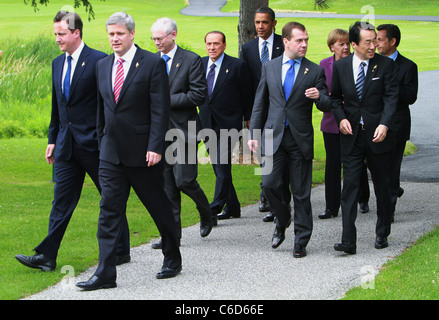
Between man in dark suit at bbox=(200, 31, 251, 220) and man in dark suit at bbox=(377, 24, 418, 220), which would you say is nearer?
man in dark suit at bbox=(377, 24, 418, 220)

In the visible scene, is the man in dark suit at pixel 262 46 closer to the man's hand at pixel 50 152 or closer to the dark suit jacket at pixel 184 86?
the dark suit jacket at pixel 184 86

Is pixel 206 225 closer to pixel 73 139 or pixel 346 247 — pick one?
pixel 346 247

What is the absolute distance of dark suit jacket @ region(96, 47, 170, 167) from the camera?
656 centimetres

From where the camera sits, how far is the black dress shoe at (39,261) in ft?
23.2

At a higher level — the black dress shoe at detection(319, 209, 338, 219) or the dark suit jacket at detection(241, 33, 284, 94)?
the dark suit jacket at detection(241, 33, 284, 94)

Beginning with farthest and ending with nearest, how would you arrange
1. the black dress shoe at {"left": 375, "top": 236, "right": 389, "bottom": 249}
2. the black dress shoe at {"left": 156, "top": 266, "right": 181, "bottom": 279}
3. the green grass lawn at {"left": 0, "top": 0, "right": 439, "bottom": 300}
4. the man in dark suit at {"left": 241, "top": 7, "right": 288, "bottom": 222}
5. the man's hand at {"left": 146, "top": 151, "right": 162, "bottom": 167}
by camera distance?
the man in dark suit at {"left": 241, "top": 7, "right": 288, "bottom": 222}, the black dress shoe at {"left": 375, "top": 236, "right": 389, "bottom": 249}, the green grass lawn at {"left": 0, "top": 0, "right": 439, "bottom": 300}, the black dress shoe at {"left": 156, "top": 266, "right": 181, "bottom": 279}, the man's hand at {"left": 146, "top": 151, "right": 162, "bottom": 167}

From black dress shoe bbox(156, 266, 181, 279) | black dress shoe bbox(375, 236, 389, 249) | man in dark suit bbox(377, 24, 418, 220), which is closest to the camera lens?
black dress shoe bbox(156, 266, 181, 279)

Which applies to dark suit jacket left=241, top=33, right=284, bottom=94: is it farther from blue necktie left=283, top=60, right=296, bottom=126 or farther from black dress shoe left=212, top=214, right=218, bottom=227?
blue necktie left=283, top=60, right=296, bottom=126

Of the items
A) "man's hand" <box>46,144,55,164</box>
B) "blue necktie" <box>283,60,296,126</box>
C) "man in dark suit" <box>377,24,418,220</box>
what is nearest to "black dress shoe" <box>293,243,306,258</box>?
"blue necktie" <box>283,60,296,126</box>

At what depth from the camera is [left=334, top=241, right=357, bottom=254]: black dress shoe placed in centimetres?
766

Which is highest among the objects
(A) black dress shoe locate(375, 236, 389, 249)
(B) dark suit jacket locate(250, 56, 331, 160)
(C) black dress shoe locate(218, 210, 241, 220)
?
(B) dark suit jacket locate(250, 56, 331, 160)

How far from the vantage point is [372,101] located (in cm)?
783

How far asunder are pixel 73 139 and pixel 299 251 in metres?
2.45
